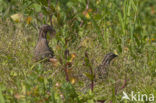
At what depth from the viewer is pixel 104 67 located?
10.3ft

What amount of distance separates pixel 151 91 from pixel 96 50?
2.71ft

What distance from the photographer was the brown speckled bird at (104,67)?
3115 millimetres

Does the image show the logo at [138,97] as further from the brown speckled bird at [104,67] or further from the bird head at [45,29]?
the bird head at [45,29]

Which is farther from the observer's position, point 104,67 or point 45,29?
point 45,29

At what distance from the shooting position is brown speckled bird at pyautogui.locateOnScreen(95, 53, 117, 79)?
10.2 ft

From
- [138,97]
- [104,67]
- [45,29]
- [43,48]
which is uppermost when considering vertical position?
[45,29]

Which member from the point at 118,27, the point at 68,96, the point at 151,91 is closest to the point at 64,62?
the point at 68,96

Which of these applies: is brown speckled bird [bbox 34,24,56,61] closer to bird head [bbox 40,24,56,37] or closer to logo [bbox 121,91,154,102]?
bird head [bbox 40,24,56,37]

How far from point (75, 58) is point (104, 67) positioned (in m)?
0.35

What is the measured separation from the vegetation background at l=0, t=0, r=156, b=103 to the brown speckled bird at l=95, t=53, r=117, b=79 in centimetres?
6

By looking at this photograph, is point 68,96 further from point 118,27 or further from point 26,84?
point 118,27

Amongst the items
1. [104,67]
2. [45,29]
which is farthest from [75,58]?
[45,29]

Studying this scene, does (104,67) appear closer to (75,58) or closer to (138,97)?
(75,58)

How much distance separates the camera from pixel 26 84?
2.16m
